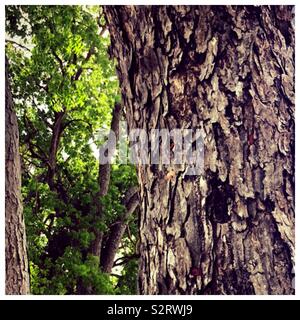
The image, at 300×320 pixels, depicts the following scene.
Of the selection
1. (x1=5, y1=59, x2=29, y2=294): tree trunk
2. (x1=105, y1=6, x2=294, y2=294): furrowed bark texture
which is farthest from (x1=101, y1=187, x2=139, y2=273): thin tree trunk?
(x1=105, y1=6, x2=294, y2=294): furrowed bark texture

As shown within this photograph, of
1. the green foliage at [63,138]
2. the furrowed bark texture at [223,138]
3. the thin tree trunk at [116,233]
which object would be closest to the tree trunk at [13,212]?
the green foliage at [63,138]

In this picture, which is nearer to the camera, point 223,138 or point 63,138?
point 223,138

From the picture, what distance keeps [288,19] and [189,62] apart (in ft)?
1.44

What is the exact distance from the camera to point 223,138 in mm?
1718

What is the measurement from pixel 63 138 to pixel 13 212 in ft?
1.65

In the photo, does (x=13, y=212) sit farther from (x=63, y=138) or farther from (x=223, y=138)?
(x=223, y=138)

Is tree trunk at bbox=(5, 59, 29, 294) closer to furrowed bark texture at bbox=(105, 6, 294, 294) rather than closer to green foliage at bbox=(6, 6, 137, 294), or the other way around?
green foliage at bbox=(6, 6, 137, 294)

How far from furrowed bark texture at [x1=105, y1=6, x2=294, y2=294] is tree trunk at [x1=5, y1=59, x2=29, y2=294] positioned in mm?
1000

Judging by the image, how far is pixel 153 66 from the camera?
178cm

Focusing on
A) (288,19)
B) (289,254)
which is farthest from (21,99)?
(289,254)

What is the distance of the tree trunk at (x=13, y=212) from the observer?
2.53m

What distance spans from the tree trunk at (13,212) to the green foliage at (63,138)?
8cm

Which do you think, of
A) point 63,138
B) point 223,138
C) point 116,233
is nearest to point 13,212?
point 63,138

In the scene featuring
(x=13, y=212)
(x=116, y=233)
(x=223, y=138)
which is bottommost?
(x=116, y=233)
